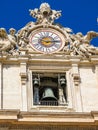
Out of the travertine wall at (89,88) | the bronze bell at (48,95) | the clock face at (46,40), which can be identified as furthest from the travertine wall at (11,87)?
the travertine wall at (89,88)

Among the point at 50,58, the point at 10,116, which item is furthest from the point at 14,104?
the point at 50,58

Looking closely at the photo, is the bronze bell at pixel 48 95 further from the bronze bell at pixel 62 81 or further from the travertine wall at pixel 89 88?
the travertine wall at pixel 89 88

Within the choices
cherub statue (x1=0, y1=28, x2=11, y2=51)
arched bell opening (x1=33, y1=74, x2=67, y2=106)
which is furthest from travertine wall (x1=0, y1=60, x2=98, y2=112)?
cherub statue (x1=0, y1=28, x2=11, y2=51)

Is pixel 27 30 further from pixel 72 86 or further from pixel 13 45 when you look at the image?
pixel 72 86

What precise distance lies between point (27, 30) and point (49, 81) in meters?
2.24

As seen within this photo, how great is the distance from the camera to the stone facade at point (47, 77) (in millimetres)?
17812

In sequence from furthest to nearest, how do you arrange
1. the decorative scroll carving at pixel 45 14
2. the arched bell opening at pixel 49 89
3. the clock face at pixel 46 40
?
the decorative scroll carving at pixel 45 14 < the clock face at pixel 46 40 < the arched bell opening at pixel 49 89

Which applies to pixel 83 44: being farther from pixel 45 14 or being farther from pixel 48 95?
pixel 48 95

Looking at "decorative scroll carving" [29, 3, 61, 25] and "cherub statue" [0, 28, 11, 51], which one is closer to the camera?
"cherub statue" [0, 28, 11, 51]

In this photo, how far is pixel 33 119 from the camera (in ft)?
58.2

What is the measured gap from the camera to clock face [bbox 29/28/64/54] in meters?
20.5

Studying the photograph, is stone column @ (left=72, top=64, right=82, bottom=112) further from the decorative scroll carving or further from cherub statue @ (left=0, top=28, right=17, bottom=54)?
the decorative scroll carving

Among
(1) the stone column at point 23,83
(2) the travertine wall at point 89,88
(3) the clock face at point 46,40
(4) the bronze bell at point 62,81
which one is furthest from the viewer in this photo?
(3) the clock face at point 46,40

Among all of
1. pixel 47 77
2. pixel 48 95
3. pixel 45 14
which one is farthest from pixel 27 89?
pixel 45 14
